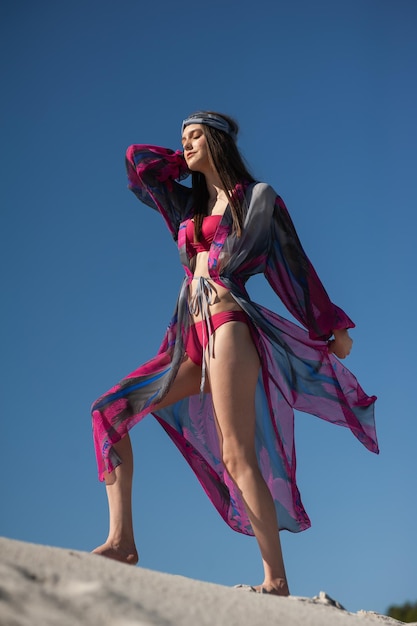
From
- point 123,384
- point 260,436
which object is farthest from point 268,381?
point 123,384

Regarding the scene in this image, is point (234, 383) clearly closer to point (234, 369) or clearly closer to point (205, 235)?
point (234, 369)

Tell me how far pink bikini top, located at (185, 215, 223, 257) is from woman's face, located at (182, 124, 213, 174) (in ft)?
0.91

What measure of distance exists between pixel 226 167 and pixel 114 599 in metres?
2.44

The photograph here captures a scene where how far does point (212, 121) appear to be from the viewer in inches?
175

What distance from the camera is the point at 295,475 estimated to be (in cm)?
427

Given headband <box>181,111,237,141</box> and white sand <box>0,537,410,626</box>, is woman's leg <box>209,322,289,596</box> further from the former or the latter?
headband <box>181,111,237,141</box>

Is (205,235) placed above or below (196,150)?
below

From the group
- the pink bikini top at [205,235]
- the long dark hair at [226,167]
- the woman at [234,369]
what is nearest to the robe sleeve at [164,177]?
the woman at [234,369]

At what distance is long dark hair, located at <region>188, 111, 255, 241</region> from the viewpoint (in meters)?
4.28

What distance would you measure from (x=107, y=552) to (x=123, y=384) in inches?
29.9

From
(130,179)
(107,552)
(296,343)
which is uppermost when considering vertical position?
(130,179)

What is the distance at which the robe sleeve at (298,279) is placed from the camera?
4.35m

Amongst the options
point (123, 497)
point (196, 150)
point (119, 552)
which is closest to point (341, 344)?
point (196, 150)

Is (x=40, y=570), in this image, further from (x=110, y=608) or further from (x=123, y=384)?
(x=123, y=384)
